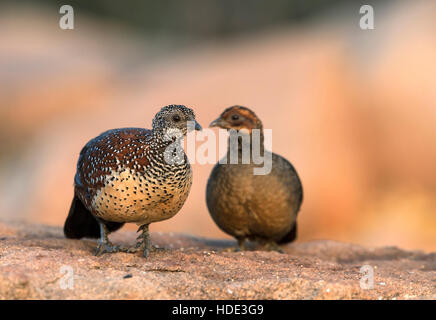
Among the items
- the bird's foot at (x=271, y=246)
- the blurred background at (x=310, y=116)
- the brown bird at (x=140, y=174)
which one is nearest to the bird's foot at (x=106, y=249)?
the brown bird at (x=140, y=174)

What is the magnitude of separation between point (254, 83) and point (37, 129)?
6277 millimetres

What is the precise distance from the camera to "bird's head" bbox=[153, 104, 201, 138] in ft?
17.7

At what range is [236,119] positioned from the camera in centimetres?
672

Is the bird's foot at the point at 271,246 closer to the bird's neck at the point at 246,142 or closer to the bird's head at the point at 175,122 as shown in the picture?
the bird's neck at the point at 246,142

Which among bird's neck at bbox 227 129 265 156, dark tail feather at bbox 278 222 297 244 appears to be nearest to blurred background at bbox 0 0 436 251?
dark tail feather at bbox 278 222 297 244

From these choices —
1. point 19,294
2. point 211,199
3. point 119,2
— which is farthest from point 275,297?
point 119,2

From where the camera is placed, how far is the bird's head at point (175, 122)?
539 cm

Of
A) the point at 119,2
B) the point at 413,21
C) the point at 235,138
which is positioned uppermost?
the point at 119,2

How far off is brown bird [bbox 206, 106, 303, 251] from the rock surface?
2.41 feet

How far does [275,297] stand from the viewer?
4.55 meters

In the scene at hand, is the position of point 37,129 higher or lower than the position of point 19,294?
higher

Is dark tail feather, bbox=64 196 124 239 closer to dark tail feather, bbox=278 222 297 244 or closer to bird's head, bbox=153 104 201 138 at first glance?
bird's head, bbox=153 104 201 138
